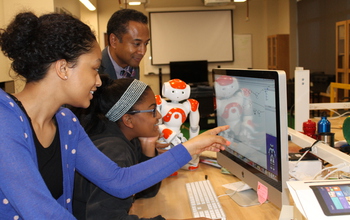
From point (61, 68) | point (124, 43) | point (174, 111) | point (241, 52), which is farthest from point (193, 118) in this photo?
point (241, 52)

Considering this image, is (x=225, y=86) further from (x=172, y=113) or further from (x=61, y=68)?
(x=61, y=68)

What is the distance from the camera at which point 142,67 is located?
891 centimetres

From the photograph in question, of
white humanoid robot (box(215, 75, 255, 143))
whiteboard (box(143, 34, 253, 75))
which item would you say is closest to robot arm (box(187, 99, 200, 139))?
white humanoid robot (box(215, 75, 255, 143))

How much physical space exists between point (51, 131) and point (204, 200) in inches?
28.2

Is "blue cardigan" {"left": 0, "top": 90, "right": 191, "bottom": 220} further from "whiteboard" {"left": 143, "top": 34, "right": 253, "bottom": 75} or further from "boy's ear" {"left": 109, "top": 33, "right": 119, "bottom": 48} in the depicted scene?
"whiteboard" {"left": 143, "top": 34, "right": 253, "bottom": 75}

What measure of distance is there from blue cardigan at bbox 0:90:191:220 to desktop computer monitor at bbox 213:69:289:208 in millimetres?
286

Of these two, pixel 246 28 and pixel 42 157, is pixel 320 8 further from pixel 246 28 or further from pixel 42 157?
pixel 42 157

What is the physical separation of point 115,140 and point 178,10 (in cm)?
782

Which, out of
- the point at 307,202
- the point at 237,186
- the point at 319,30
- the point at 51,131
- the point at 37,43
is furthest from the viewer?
the point at 319,30

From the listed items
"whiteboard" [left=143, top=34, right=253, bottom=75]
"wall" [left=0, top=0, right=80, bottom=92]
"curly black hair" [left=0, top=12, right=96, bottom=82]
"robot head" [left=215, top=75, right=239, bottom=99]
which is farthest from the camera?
"whiteboard" [left=143, top=34, right=253, bottom=75]

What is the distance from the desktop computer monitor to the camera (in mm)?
1140

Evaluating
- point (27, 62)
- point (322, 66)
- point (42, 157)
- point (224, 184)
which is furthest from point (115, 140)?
point (322, 66)

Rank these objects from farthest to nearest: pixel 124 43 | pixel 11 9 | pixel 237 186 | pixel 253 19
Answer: pixel 253 19 < pixel 11 9 < pixel 124 43 < pixel 237 186

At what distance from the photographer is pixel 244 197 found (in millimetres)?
1502
